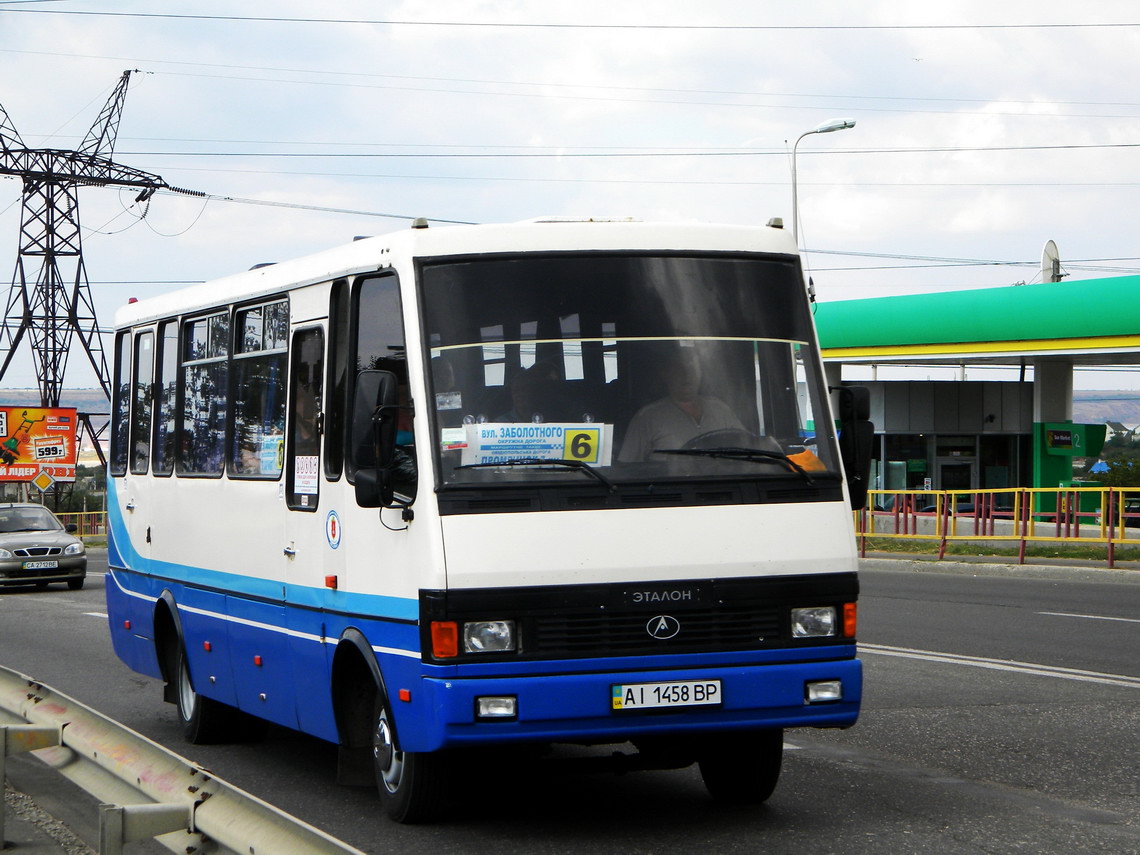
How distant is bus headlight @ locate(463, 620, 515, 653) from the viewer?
639cm

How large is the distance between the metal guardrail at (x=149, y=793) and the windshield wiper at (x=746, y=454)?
2485mm

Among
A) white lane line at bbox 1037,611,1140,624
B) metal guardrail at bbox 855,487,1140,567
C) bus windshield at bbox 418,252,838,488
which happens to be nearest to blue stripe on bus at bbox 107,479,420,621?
bus windshield at bbox 418,252,838,488

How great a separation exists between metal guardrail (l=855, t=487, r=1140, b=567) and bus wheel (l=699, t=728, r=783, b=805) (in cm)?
1722

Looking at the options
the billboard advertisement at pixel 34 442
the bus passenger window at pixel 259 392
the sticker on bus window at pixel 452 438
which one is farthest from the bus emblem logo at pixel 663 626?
the billboard advertisement at pixel 34 442

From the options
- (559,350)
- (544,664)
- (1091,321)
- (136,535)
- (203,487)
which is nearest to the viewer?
(544,664)

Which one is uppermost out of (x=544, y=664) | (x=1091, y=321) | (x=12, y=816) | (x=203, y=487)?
(x=1091, y=321)

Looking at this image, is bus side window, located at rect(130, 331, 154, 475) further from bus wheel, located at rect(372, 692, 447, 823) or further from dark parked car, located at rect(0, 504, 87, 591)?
dark parked car, located at rect(0, 504, 87, 591)

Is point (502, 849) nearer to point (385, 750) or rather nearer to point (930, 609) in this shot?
point (385, 750)

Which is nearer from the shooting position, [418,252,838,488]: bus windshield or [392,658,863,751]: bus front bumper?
[392,658,863,751]: bus front bumper

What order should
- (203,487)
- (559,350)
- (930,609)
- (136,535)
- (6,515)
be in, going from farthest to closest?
(6,515) → (930,609) → (136,535) → (203,487) → (559,350)

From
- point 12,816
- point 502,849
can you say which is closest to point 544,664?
point 502,849

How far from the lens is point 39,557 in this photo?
26859 mm

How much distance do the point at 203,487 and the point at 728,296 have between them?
376 centimetres

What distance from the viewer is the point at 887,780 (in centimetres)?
807
